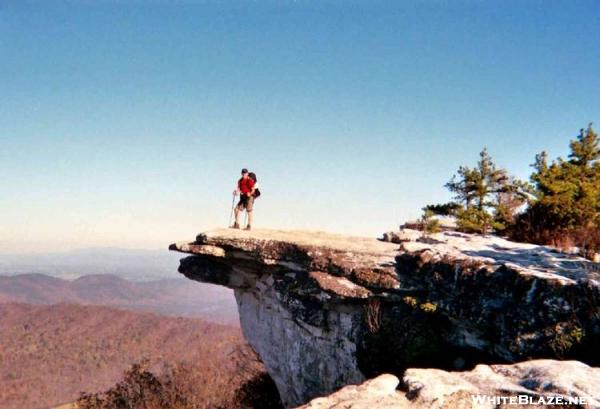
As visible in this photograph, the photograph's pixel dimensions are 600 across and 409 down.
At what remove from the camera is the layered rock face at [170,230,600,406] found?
8164 millimetres

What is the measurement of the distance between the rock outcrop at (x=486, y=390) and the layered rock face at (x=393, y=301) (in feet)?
5.82

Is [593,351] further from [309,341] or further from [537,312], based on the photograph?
[309,341]

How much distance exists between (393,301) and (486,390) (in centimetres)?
596

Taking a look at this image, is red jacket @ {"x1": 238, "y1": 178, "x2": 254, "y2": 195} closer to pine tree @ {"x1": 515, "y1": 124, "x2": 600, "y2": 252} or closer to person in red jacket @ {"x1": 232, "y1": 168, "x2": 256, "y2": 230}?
person in red jacket @ {"x1": 232, "y1": 168, "x2": 256, "y2": 230}

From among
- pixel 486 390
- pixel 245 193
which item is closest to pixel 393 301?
pixel 486 390

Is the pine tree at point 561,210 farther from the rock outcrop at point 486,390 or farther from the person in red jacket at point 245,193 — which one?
the person in red jacket at point 245,193

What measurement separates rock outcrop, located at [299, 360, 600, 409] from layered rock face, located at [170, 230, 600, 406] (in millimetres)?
1774

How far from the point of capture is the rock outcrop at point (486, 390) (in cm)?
537

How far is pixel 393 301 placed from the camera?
39.0 ft

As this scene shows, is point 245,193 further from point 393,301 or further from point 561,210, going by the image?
point 561,210

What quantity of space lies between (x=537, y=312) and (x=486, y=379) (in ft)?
8.67

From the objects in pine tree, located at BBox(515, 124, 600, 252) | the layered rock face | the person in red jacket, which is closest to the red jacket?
the person in red jacket

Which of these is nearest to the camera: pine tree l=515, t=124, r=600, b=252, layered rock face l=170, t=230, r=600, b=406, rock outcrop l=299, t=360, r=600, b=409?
rock outcrop l=299, t=360, r=600, b=409

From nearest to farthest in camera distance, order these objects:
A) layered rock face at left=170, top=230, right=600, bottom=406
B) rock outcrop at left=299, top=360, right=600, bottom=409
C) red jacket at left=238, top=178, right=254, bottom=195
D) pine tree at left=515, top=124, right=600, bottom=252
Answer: rock outcrop at left=299, top=360, right=600, bottom=409, layered rock face at left=170, top=230, right=600, bottom=406, pine tree at left=515, top=124, right=600, bottom=252, red jacket at left=238, top=178, right=254, bottom=195
